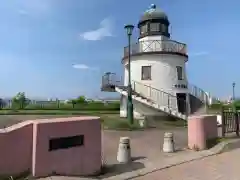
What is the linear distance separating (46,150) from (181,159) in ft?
15.7

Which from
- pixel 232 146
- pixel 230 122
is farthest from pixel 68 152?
pixel 230 122

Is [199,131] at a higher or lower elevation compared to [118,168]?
higher

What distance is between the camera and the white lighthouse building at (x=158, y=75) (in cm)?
2303

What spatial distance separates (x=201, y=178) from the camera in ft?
22.3

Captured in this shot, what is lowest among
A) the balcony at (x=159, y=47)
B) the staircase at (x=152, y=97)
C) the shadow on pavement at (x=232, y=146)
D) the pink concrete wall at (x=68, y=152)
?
the shadow on pavement at (x=232, y=146)

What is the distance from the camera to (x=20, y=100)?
42094mm

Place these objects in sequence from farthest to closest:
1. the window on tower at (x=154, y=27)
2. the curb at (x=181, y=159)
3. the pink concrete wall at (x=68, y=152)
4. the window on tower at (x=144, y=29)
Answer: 1. the window on tower at (x=144, y=29)
2. the window on tower at (x=154, y=27)
3. the curb at (x=181, y=159)
4. the pink concrete wall at (x=68, y=152)

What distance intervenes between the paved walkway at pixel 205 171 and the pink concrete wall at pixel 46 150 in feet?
5.10

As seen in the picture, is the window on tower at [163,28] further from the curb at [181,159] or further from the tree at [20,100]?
the tree at [20,100]

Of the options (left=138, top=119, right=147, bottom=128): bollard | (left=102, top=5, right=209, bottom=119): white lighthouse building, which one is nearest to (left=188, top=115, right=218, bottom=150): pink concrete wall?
(left=138, top=119, right=147, bottom=128): bollard

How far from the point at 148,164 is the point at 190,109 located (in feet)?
57.8

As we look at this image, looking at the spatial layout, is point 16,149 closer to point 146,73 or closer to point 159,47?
point 146,73

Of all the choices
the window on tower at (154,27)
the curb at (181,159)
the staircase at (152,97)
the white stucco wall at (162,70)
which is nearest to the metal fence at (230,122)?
the curb at (181,159)

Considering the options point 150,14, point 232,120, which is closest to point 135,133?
point 232,120
